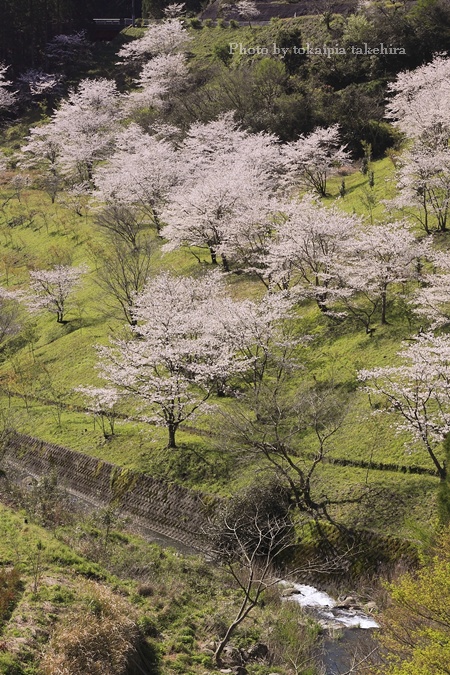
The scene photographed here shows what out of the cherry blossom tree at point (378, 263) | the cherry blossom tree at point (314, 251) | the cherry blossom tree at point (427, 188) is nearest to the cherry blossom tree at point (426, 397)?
the cherry blossom tree at point (378, 263)

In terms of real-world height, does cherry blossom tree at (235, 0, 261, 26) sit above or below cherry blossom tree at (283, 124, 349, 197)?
above

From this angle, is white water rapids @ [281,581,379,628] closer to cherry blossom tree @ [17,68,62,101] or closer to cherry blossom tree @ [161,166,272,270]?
cherry blossom tree @ [161,166,272,270]

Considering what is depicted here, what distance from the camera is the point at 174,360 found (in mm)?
25625

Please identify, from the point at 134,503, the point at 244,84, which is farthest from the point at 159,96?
the point at 134,503

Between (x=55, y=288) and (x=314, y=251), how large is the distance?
776 inches

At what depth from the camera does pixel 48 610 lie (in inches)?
562

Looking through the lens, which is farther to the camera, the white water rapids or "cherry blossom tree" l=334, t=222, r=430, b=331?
"cherry blossom tree" l=334, t=222, r=430, b=331

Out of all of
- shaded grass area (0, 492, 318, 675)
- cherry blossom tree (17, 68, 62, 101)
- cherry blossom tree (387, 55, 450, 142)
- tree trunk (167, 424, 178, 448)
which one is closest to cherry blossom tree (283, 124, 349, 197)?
cherry blossom tree (387, 55, 450, 142)

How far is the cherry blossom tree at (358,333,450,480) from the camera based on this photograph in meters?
19.7

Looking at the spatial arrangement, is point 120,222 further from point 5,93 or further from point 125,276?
point 5,93

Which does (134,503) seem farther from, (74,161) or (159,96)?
(159,96)

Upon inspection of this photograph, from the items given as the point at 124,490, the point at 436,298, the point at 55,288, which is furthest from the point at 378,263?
the point at 55,288

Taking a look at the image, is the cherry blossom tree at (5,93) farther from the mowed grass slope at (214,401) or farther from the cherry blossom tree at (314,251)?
the cherry blossom tree at (314,251)

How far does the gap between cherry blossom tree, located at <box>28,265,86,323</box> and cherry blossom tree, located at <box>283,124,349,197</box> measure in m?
17.6
